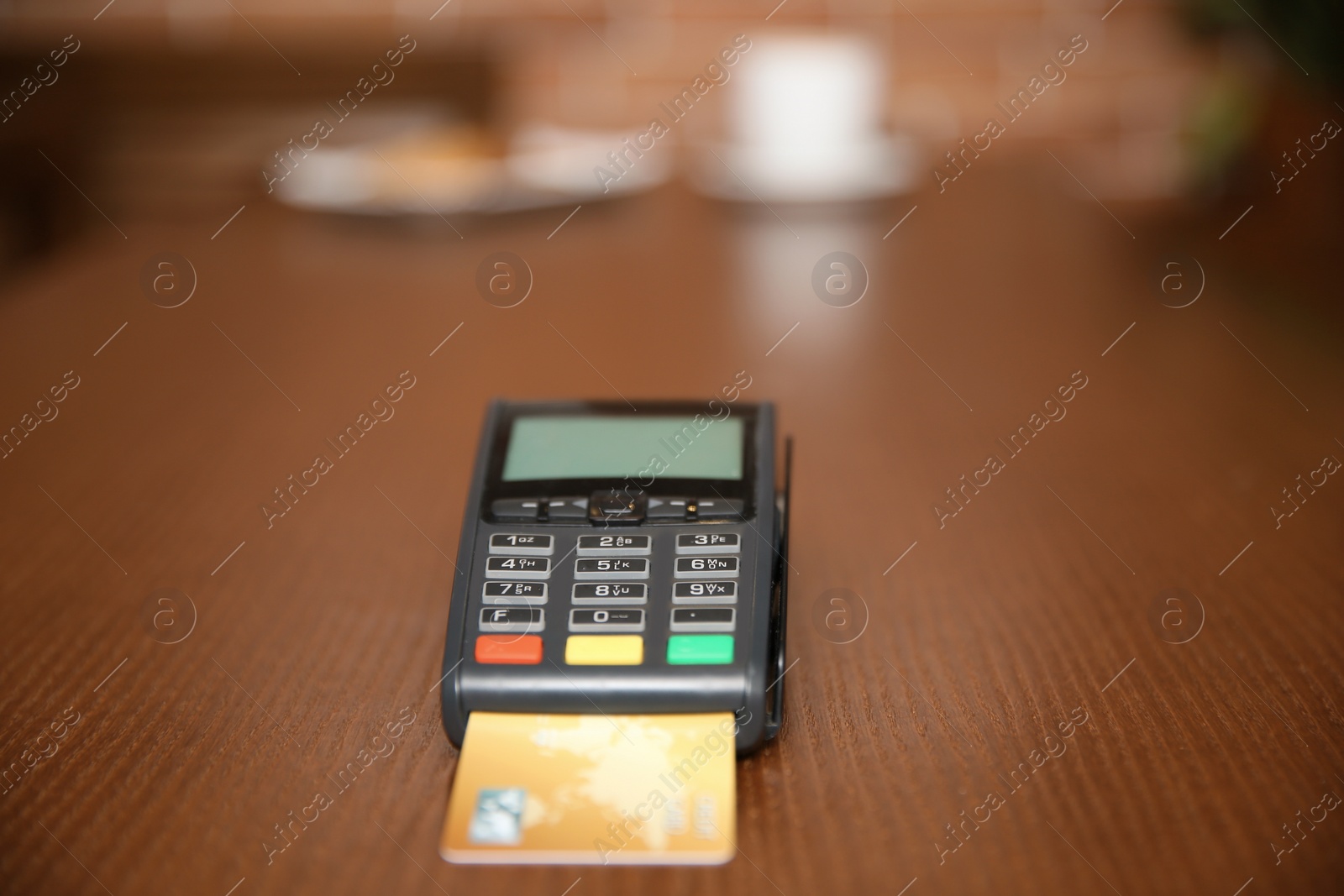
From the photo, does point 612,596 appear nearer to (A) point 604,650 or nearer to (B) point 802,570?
(A) point 604,650

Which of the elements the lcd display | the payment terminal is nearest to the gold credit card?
the payment terminal

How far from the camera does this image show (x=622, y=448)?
500 mm

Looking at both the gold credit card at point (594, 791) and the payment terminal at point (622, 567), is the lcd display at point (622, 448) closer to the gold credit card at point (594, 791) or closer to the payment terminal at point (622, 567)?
the payment terminal at point (622, 567)

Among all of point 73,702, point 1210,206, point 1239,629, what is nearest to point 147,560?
point 73,702

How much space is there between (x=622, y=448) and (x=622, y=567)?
0.08 m

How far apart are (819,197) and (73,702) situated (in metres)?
1.22

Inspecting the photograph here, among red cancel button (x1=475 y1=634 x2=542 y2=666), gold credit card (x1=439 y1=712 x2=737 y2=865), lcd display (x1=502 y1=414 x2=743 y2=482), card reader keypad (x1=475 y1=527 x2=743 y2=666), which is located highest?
lcd display (x1=502 y1=414 x2=743 y2=482)

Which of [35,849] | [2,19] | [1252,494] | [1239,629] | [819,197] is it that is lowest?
[35,849]

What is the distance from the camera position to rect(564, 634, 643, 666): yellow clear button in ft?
1.34

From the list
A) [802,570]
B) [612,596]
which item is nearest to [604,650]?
[612,596]

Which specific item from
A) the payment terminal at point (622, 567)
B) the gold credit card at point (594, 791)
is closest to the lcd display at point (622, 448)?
the payment terminal at point (622, 567)

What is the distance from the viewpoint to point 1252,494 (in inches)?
25.5

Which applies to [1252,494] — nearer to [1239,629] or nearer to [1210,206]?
[1239,629]

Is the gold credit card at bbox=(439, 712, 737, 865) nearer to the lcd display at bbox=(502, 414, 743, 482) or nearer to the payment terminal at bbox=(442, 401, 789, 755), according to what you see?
the payment terminal at bbox=(442, 401, 789, 755)
